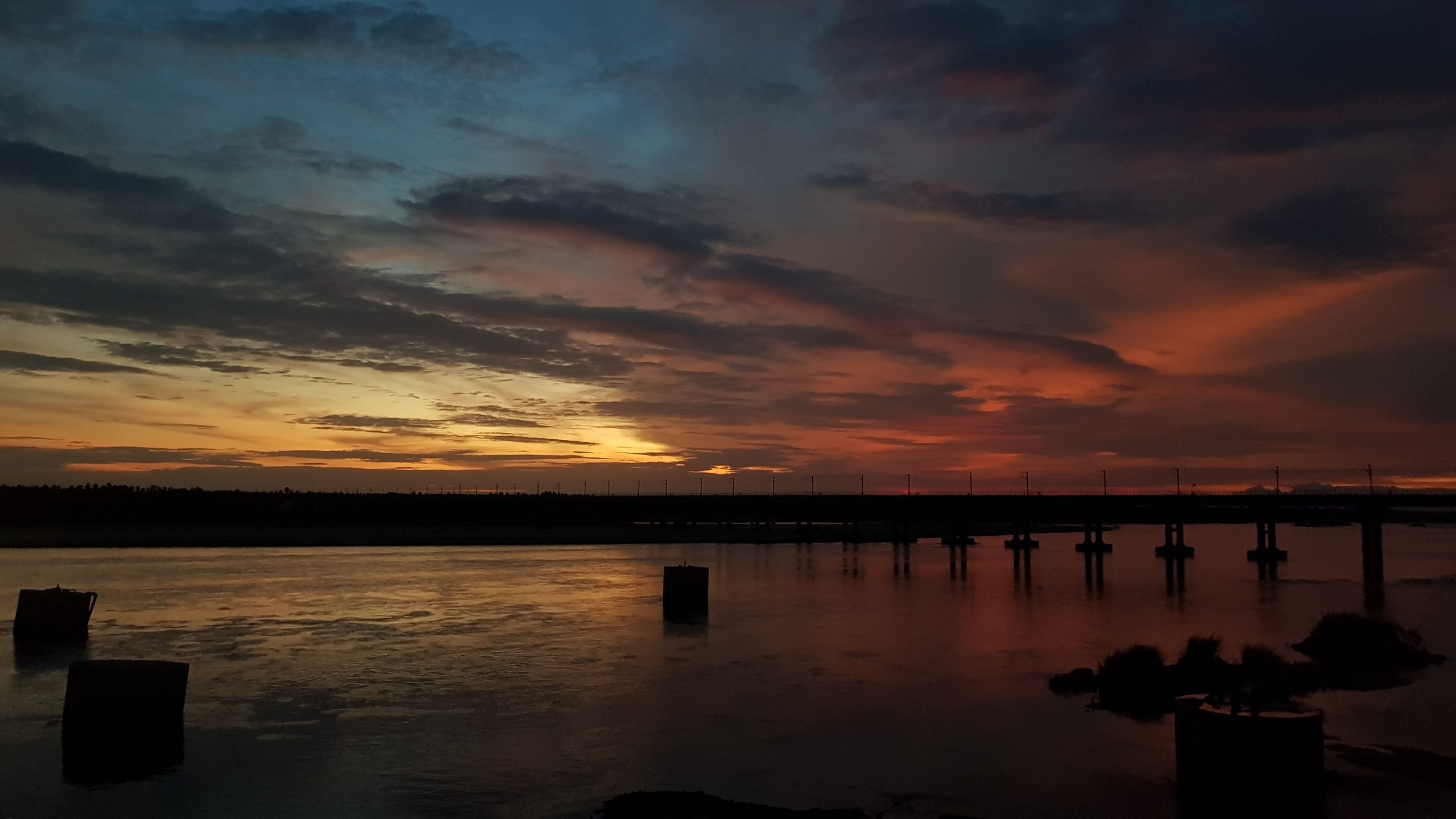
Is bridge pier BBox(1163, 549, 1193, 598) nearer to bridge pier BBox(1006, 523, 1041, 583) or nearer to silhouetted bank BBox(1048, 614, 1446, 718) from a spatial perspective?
bridge pier BBox(1006, 523, 1041, 583)

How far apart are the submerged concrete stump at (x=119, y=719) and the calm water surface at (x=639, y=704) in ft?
2.08

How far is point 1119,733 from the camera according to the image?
24016 millimetres

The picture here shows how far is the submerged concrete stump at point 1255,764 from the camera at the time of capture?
16359 millimetres

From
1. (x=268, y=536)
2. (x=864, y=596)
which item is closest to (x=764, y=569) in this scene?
(x=864, y=596)

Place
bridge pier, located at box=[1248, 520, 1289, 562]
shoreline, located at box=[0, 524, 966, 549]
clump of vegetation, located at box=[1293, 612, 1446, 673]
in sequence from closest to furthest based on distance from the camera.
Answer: clump of vegetation, located at box=[1293, 612, 1446, 673], bridge pier, located at box=[1248, 520, 1289, 562], shoreline, located at box=[0, 524, 966, 549]

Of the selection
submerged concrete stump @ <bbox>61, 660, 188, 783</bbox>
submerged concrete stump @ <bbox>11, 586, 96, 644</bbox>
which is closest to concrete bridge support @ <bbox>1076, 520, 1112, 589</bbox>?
submerged concrete stump @ <bbox>11, 586, 96, 644</bbox>

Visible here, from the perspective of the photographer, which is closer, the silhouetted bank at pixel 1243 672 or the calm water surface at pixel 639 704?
the calm water surface at pixel 639 704

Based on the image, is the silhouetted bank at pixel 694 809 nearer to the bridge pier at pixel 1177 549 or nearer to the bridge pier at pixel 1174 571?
the bridge pier at pixel 1174 571

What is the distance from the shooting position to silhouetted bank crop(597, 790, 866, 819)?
16000 mm

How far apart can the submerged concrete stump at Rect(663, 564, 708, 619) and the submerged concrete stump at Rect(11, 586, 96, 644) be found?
22.9 metres

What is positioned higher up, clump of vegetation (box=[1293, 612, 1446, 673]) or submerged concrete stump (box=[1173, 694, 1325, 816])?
submerged concrete stump (box=[1173, 694, 1325, 816])

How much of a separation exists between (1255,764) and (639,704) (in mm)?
15285

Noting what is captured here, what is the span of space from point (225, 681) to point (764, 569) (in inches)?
2536

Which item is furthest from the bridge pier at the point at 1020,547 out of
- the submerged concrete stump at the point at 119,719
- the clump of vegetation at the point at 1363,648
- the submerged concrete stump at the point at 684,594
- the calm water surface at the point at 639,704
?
the submerged concrete stump at the point at 119,719
